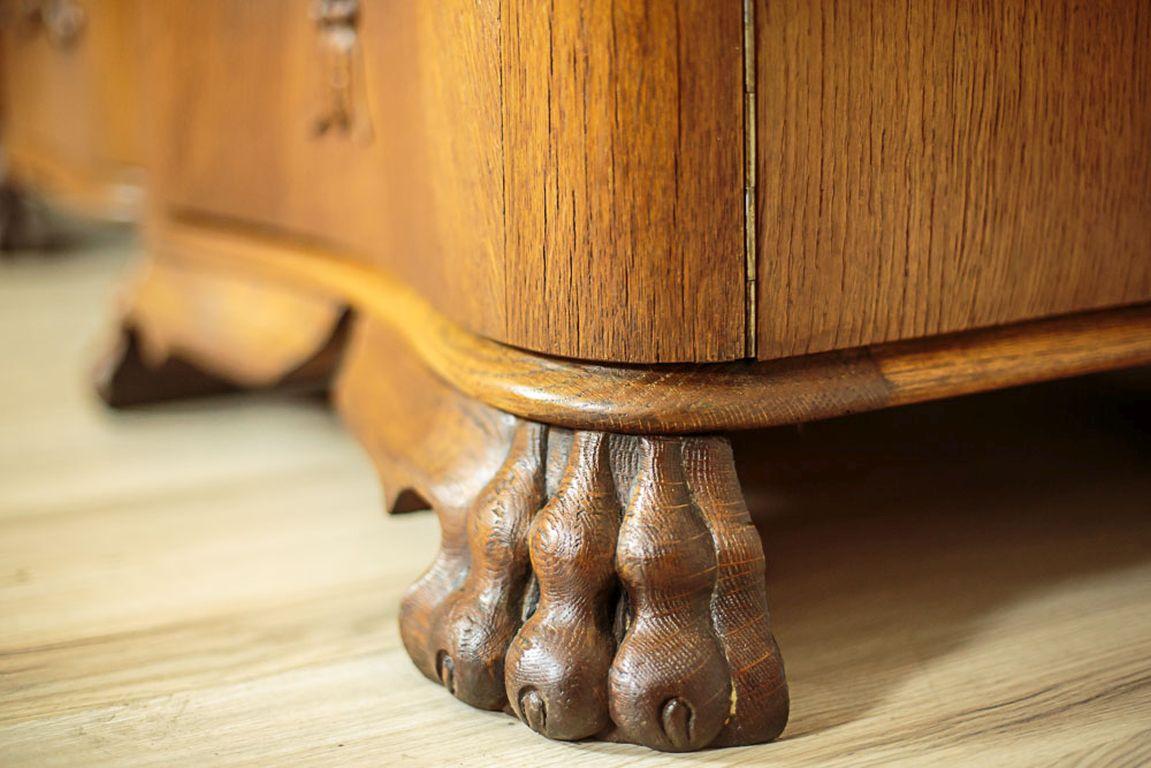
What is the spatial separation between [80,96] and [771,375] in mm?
931

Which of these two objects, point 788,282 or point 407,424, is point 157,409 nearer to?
point 407,424

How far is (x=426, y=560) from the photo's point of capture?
0.72 m

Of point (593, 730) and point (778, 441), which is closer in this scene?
point (593, 730)

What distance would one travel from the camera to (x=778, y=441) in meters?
0.85

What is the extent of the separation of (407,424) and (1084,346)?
0.32 metres

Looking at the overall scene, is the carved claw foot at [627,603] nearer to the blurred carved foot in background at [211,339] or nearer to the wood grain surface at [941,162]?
the wood grain surface at [941,162]

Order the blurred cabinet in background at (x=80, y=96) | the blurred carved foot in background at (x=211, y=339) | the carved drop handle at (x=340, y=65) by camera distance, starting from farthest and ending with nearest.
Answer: the blurred cabinet in background at (x=80, y=96)
the blurred carved foot in background at (x=211, y=339)
the carved drop handle at (x=340, y=65)

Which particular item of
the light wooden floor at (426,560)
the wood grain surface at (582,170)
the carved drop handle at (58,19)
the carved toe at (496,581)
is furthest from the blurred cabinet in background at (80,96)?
the carved toe at (496,581)

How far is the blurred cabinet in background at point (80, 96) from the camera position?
3.67 ft

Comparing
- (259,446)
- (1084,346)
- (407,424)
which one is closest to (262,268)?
(259,446)

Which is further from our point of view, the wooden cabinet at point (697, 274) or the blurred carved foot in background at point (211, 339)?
the blurred carved foot in background at point (211, 339)

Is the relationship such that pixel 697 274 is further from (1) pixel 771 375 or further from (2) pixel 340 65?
(2) pixel 340 65

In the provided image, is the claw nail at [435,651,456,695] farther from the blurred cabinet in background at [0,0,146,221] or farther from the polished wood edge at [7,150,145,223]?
the polished wood edge at [7,150,145,223]

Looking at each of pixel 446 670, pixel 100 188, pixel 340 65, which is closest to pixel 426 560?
pixel 446 670
